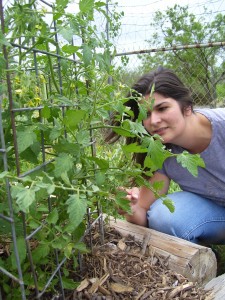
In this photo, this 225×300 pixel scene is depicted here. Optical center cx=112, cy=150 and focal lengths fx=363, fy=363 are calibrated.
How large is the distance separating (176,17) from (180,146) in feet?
15.2

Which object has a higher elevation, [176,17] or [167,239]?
[176,17]

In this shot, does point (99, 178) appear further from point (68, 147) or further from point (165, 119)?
point (165, 119)

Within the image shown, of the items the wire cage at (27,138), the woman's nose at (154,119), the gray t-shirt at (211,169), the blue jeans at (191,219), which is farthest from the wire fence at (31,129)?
the gray t-shirt at (211,169)

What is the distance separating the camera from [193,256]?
151 cm

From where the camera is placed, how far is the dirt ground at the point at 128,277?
1.30 meters

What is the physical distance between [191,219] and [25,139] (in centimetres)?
130

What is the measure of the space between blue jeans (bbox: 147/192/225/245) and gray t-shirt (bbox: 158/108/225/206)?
6 centimetres

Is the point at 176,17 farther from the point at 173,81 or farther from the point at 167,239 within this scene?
the point at 167,239

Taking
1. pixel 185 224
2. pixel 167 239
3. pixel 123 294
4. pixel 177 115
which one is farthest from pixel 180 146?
pixel 123 294

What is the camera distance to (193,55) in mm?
5727

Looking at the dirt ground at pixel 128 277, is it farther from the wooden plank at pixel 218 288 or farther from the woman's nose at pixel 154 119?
the woman's nose at pixel 154 119

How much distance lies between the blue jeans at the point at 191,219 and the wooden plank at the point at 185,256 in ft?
0.60

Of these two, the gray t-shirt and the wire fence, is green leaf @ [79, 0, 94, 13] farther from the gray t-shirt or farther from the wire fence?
the gray t-shirt

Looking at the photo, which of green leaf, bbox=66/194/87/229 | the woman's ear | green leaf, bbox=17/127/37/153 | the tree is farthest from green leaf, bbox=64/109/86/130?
the tree
